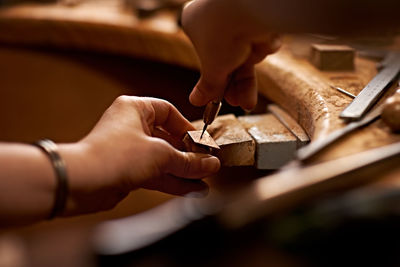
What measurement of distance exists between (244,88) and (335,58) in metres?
0.61

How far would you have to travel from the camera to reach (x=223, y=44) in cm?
104

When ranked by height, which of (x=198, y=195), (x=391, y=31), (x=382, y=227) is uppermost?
(x=391, y=31)

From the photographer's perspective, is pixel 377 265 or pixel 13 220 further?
pixel 13 220

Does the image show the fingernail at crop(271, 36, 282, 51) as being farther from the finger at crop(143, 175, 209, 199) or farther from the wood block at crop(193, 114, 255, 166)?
the finger at crop(143, 175, 209, 199)

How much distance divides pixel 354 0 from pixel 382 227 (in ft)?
1.23

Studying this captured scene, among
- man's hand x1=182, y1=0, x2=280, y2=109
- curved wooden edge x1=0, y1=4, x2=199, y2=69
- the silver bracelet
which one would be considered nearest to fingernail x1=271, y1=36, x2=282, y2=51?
man's hand x1=182, y1=0, x2=280, y2=109

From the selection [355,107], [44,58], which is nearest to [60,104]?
[44,58]

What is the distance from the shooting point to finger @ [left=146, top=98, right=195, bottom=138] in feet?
4.30

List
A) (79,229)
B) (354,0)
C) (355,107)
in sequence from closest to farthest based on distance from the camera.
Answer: (79,229) → (354,0) → (355,107)

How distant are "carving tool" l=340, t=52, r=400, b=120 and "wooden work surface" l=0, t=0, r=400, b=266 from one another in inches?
1.4

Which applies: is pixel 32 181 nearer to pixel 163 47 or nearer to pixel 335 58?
pixel 335 58

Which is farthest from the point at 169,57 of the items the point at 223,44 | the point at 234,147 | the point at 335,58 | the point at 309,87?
the point at 223,44

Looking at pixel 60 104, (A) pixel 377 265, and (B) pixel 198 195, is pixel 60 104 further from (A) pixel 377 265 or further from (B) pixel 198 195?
(A) pixel 377 265

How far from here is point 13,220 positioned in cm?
87
